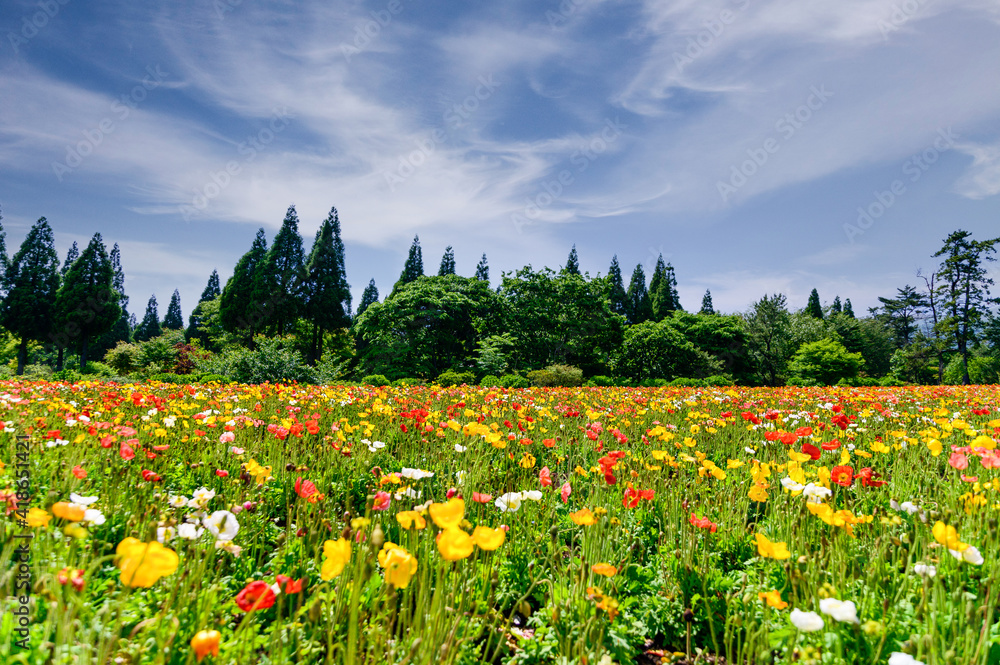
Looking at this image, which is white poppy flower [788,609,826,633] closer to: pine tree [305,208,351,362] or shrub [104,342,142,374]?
shrub [104,342,142,374]

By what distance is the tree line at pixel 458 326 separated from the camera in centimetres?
2683

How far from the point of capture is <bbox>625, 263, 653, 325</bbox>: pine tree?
1903 inches

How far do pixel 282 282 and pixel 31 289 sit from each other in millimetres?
16436

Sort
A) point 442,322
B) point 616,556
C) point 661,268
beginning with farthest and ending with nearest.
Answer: point 661,268 → point 442,322 → point 616,556

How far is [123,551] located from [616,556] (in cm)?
200

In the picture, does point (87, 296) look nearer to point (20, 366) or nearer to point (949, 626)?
point (20, 366)

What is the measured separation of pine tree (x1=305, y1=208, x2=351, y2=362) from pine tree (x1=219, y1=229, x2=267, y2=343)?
3.78 meters

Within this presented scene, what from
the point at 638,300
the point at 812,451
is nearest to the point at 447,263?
the point at 638,300

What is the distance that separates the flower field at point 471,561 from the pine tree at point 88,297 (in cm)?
3764

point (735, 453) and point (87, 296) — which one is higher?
point (87, 296)

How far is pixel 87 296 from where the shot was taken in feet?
104

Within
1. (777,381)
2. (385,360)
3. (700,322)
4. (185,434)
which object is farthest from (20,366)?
(777,381)

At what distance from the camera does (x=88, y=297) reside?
3173 cm

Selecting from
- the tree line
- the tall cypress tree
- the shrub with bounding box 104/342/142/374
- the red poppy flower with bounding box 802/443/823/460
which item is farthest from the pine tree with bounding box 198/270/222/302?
the red poppy flower with bounding box 802/443/823/460
